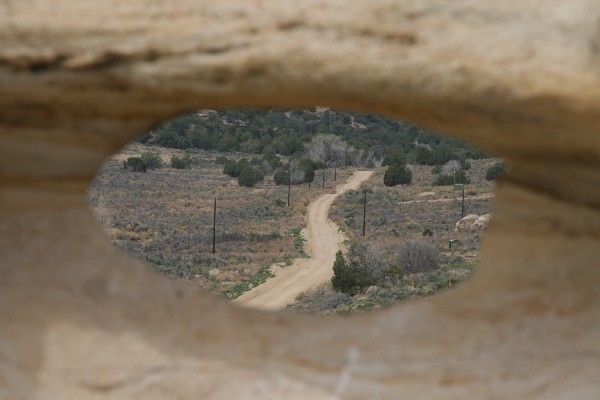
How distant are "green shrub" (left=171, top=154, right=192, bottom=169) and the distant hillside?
301 cm

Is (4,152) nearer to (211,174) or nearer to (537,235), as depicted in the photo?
(537,235)

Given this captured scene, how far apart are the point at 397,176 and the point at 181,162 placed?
31.9 ft

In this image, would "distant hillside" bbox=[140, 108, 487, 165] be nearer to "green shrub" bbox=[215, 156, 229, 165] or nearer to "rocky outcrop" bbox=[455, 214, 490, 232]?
"green shrub" bbox=[215, 156, 229, 165]

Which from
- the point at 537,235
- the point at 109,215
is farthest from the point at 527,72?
the point at 109,215

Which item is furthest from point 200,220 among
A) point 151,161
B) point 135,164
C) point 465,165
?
point 465,165

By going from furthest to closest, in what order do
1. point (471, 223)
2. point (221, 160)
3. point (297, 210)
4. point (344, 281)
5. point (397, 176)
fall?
1. point (221, 160)
2. point (397, 176)
3. point (297, 210)
4. point (471, 223)
5. point (344, 281)

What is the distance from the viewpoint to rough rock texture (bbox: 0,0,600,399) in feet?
12.2

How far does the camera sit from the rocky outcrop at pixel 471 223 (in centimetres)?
2448

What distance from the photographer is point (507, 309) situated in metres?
4.59

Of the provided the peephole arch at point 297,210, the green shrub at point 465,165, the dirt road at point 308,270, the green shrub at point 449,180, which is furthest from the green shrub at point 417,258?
the green shrub at point 465,165

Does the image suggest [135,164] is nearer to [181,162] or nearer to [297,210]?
[181,162]

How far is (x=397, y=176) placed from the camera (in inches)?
1334

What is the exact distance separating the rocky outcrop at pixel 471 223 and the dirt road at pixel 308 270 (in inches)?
146

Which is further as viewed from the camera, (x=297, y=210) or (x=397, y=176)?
(x=397, y=176)
